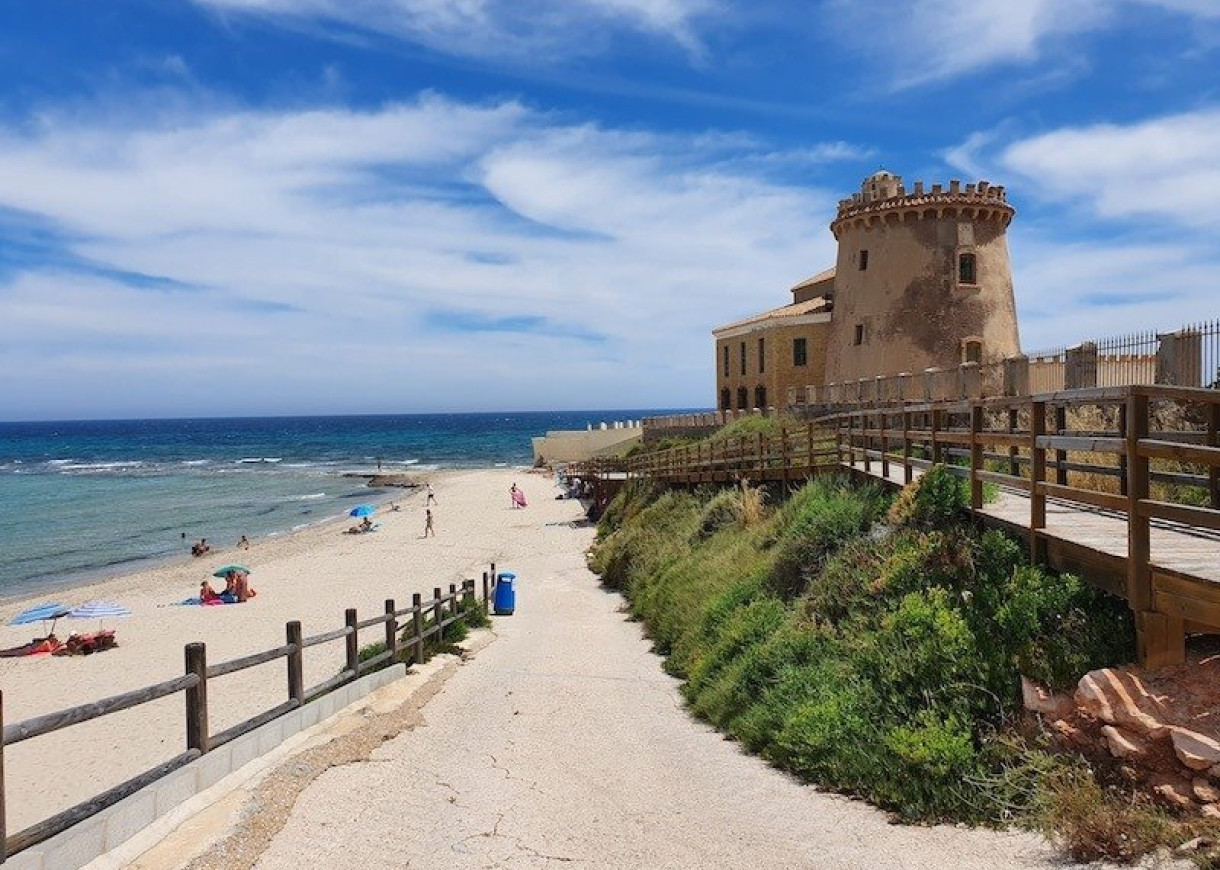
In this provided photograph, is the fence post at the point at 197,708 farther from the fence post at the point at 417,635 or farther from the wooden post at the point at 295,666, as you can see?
the fence post at the point at 417,635

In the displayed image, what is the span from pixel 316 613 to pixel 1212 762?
22485 millimetres

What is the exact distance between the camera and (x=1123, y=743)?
5605 mm

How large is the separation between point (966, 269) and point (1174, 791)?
31.2 meters

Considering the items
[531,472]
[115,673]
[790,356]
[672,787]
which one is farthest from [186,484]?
[672,787]

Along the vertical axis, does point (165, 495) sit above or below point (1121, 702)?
below

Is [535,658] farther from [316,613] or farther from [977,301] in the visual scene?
[977,301]

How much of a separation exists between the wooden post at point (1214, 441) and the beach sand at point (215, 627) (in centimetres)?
1306

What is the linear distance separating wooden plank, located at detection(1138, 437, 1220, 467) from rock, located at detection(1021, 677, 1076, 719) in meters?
1.83

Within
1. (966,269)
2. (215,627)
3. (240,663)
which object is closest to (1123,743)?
(240,663)

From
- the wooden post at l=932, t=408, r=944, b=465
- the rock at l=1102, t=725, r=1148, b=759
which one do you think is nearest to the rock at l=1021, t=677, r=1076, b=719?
the rock at l=1102, t=725, r=1148, b=759

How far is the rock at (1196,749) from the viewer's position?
16.9 ft

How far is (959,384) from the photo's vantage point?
68.1 ft

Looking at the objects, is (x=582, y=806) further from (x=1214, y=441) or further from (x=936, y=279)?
(x=936, y=279)

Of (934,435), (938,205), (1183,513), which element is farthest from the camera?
(938,205)
